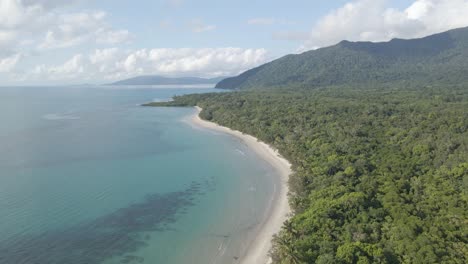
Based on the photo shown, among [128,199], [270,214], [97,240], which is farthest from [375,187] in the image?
[97,240]

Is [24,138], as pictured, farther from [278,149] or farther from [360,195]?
[360,195]

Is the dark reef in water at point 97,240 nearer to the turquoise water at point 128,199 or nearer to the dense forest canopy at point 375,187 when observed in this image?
the turquoise water at point 128,199

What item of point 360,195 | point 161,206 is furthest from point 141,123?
point 360,195

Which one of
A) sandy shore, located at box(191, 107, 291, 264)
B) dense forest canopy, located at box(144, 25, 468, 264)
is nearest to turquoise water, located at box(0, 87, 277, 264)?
sandy shore, located at box(191, 107, 291, 264)

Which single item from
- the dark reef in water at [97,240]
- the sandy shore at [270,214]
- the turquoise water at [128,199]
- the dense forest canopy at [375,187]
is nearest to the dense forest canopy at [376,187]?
the dense forest canopy at [375,187]

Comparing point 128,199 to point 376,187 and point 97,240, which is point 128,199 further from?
point 376,187

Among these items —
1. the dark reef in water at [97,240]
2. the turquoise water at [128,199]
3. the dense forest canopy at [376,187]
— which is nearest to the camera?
the dense forest canopy at [376,187]
